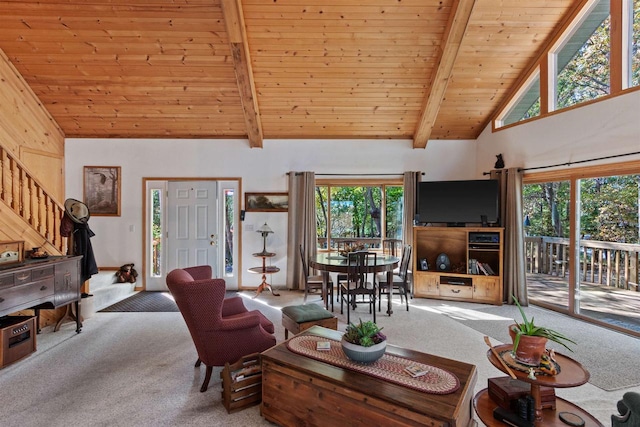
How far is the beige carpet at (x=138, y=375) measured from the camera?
90.7 inches

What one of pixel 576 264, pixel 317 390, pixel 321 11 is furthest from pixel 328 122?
pixel 317 390

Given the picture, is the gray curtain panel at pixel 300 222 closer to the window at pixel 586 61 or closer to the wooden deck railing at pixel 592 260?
the wooden deck railing at pixel 592 260

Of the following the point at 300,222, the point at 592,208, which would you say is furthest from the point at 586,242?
the point at 300,222

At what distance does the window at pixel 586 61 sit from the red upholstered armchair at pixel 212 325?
15.9ft

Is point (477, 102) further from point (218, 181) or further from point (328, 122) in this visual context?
point (218, 181)

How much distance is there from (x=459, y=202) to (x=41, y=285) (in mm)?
5585

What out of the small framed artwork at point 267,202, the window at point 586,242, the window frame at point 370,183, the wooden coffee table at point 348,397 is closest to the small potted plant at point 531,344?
the wooden coffee table at point 348,397

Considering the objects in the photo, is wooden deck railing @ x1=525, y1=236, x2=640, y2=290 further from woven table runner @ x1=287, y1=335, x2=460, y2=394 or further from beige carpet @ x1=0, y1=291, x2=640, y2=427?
woven table runner @ x1=287, y1=335, x2=460, y2=394

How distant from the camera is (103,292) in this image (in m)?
5.05

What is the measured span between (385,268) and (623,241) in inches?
112

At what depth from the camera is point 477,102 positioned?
17.6 ft

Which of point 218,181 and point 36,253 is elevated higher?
point 218,181

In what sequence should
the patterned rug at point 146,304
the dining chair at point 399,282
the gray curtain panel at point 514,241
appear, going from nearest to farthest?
1. the dining chair at point 399,282
2. the patterned rug at point 146,304
3. the gray curtain panel at point 514,241

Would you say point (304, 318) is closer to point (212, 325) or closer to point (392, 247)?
point (212, 325)
